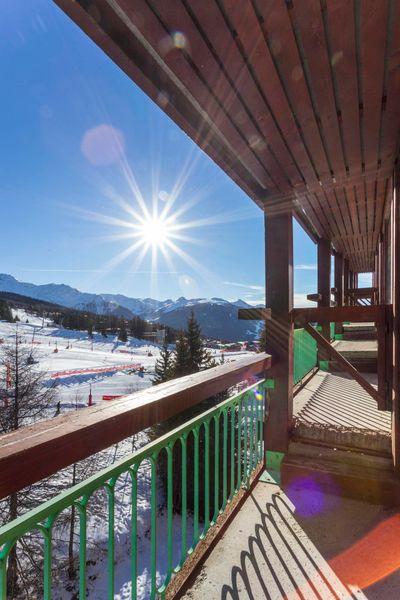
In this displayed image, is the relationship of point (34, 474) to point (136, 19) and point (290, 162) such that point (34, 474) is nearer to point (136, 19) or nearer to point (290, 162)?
point (136, 19)

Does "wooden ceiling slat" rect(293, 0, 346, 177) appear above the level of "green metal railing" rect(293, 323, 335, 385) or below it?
above

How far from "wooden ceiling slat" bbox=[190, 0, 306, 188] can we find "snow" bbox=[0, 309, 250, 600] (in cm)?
782

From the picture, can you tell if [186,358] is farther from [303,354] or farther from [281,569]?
[281,569]

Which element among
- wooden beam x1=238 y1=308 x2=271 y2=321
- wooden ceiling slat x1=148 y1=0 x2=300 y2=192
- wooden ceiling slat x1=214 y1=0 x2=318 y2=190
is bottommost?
wooden beam x1=238 y1=308 x2=271 y2=321

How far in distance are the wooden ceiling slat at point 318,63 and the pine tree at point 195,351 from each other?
17.0m

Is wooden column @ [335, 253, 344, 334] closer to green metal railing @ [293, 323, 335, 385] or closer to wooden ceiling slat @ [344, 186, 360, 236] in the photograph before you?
wooden ceiling slat @ [344, 186, 360, 236]

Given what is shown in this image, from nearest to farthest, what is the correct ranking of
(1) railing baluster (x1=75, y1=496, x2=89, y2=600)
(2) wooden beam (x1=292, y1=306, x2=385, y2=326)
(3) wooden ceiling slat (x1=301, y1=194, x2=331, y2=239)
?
(1) railing baluster (x1=75, y1=496, x2=89, y2=600) → (2) wooden beam (x1=292, y1=306, x2=385, y2=326) → (3) wooden ceiling slat (x1=301, y1=194, x2=331, y2=239)

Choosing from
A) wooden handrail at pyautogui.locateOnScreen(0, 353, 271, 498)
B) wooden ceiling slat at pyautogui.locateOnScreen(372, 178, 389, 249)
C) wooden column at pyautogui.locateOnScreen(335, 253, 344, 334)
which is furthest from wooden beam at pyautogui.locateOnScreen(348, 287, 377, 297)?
wooden handrail at pyautogui.locateOnScreen(0, 353, 271, 498)

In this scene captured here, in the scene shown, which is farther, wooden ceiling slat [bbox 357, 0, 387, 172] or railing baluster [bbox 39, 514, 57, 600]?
wooden ceiling slat [bbox 357, 0, 387, 172]

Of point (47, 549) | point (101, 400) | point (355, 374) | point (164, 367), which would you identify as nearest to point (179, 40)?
point (47, 549)

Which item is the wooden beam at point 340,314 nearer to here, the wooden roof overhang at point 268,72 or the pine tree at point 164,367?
the wooden roof overhang at point 268,72

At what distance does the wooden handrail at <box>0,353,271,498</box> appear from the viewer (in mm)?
827

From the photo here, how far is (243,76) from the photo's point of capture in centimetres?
170

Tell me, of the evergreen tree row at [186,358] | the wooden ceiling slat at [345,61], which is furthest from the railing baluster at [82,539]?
the evergreen tree row at [186,358]
